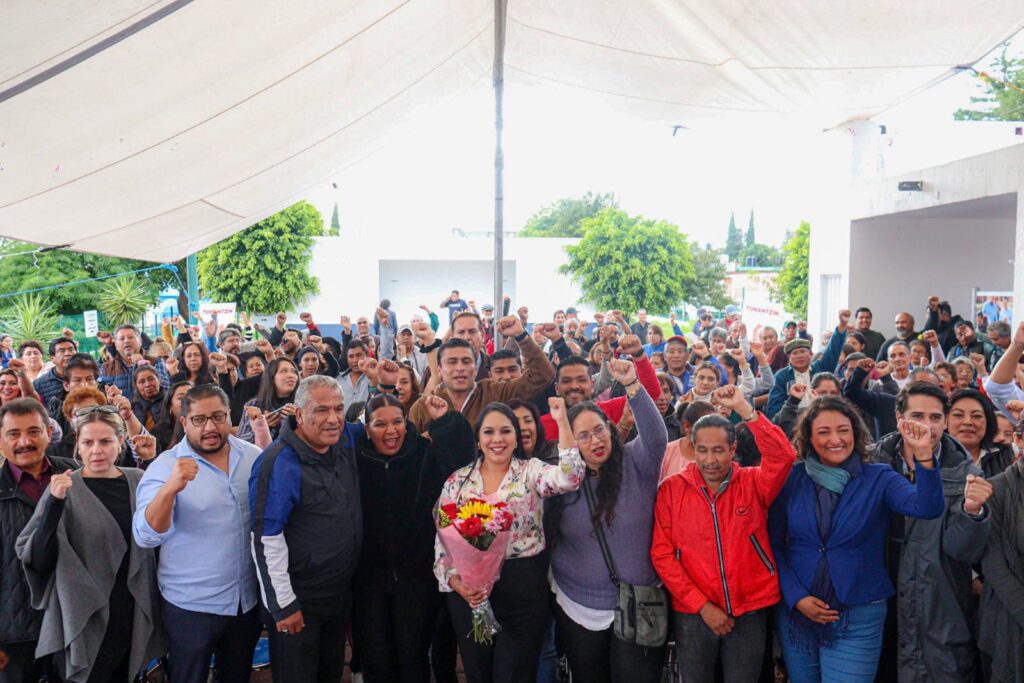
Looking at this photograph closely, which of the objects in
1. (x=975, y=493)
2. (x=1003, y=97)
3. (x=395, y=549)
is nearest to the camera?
(x=975, y=493)

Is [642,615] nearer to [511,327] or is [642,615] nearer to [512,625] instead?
[512,625]

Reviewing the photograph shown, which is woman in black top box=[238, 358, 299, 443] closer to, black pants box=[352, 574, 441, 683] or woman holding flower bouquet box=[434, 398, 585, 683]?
black pants box=[352, 574, 441, 683]

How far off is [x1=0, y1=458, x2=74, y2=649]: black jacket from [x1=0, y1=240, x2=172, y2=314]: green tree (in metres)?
24.3

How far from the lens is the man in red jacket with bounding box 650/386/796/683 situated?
9.69 feet

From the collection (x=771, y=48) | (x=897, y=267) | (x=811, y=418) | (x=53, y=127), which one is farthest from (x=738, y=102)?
(x=897, y=267)

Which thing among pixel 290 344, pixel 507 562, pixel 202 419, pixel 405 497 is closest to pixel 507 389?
pixel 405 497

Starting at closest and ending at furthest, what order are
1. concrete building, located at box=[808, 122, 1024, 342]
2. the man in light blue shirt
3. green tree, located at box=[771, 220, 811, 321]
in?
the man in light blue shirt < concrete building, located at box=[808, 122, 1024, 342] < green tree, located at box=[771, 220, 811, 321]

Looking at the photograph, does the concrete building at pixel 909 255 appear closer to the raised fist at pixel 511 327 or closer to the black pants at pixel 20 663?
the raised fist at pixel 511 327

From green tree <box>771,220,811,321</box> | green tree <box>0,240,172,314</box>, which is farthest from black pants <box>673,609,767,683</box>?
green tree <box>0,240,172,314</box>

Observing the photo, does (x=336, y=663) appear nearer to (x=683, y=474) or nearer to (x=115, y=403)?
(x=683, y=474)

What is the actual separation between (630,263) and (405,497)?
22.7 meters

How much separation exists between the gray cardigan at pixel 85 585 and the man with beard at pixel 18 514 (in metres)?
0.11

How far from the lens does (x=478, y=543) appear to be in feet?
9.43

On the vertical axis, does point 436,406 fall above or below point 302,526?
above
